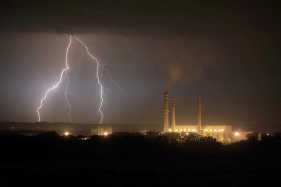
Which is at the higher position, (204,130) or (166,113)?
(166,113)

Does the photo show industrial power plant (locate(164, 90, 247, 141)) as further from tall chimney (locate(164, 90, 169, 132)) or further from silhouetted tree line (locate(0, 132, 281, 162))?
silhouetted tree line (locate(0, 132, 281, 162))

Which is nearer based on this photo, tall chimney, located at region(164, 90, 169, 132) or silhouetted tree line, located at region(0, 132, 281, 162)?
silhouetted tree line, located at region(0, 132, 281, 162)

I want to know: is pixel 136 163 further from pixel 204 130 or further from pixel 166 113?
pixel 204 130

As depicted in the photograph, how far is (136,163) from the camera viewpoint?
44.2m

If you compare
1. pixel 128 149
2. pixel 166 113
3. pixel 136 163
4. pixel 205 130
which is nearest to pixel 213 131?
pixel 205 130

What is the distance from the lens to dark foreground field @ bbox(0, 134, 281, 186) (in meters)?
30.7

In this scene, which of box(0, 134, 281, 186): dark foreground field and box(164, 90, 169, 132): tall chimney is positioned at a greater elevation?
box(164, 90, 169, 132): tall chimney

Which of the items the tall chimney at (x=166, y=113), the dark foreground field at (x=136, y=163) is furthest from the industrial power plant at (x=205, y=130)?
the dark foreground field at (x=136, y=163)

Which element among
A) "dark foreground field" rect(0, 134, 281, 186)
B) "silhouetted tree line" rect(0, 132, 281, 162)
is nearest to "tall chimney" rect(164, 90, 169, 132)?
"dark foreground field" rect(0, 134, 281, 186)

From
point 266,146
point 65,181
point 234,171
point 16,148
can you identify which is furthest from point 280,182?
point 266,146

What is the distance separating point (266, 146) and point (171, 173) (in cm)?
2999

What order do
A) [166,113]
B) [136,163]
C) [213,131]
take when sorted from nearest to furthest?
[136,163]
[166,113]
[213,131]

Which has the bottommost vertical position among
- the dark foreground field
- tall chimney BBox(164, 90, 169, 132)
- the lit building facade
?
the dark foreground field

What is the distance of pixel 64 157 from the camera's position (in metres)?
49.1
